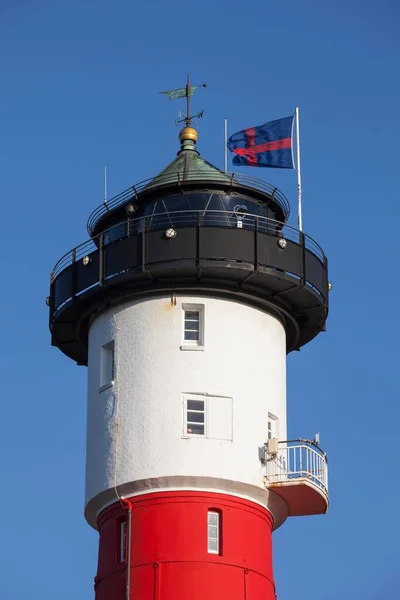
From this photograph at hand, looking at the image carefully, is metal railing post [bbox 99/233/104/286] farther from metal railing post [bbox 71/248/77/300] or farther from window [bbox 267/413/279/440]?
window [bbox 267/413/279/440]

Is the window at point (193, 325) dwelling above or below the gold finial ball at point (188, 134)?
below

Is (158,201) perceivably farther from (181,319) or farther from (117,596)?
(117,596)

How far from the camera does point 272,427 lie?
67.6 metres

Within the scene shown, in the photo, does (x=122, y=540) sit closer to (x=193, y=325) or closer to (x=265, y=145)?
(x=193, y=325)

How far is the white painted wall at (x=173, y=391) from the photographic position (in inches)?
2554

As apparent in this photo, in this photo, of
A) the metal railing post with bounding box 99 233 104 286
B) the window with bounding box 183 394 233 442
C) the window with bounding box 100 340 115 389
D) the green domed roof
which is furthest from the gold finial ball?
the window with bounding box 183 394 233 442

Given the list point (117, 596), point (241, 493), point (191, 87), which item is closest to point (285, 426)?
point (241, 493)

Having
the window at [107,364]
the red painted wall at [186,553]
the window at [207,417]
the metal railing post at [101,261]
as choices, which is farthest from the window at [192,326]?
the red painted wall at [186,553]

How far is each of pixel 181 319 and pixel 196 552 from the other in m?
8.23

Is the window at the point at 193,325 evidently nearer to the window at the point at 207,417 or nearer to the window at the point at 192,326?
the window at the point at 192,326

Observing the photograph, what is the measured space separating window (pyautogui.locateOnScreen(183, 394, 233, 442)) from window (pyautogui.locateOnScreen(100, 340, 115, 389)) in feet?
10.7

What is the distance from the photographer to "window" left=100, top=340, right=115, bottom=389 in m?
67.4

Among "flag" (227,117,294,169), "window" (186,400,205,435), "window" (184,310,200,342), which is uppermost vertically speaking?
"flag" (227,117,294,169)

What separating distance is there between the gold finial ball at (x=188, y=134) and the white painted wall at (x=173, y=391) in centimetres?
786
